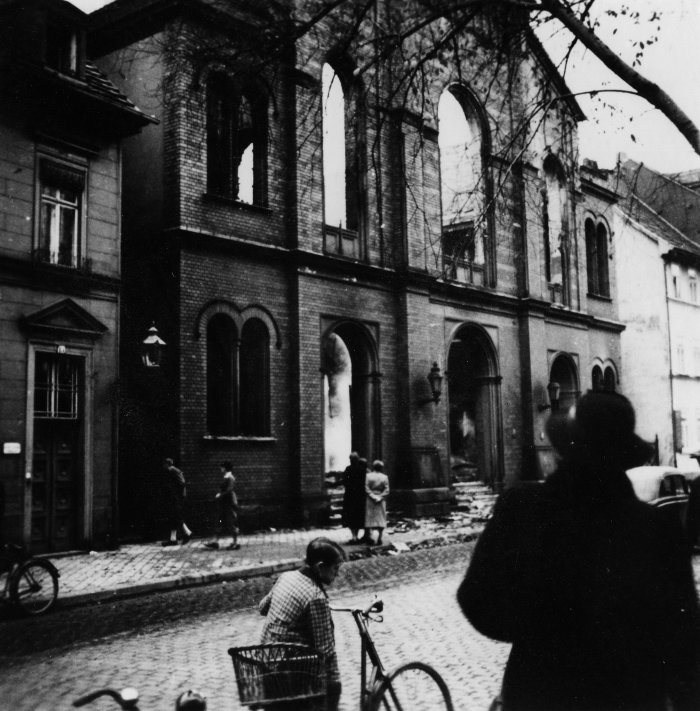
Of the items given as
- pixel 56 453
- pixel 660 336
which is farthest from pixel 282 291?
pixel 660 336

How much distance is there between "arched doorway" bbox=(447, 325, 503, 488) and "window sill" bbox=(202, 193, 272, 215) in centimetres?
798

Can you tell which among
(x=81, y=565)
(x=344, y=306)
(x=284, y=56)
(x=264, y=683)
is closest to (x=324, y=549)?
(x=264, y=683)

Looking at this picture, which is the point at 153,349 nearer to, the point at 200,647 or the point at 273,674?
the point at 200,647

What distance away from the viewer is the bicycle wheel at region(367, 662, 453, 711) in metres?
4.10

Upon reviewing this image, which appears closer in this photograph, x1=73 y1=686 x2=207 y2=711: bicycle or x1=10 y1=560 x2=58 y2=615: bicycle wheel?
x1=73 y1=686 x2=207 y2=711: bicycle

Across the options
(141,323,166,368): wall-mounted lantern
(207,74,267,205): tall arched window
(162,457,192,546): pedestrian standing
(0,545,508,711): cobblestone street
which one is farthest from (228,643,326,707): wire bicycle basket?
(207,74,267,205): tall arched window

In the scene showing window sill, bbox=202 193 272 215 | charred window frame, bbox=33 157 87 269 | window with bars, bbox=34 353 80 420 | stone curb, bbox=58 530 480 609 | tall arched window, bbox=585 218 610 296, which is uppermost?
tall arched window, bbox=585 218 610 296

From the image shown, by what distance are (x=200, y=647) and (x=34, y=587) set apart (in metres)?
3.26

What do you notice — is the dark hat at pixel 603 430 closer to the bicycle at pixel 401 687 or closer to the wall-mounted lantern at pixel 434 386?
the bicycle at pixel 401 687

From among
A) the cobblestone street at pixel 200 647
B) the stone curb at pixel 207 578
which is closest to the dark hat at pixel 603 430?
the cobblestone street at pixel 200 647

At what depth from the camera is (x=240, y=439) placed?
18.4 m

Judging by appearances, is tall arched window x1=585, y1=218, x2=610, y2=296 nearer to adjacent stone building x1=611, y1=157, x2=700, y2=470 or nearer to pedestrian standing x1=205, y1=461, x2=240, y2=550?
adjacent stone building x1=611, y1=157, x2=700, y2=470

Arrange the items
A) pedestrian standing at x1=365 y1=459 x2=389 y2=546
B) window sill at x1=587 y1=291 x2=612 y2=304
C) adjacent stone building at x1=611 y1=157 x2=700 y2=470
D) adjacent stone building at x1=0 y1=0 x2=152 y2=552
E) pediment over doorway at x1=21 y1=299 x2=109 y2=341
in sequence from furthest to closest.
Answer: adjacent stone building at x1=611 y1=157 x2=700 y2=470
window sill at x1=587 y1=291 x2=612 y2=304
pedestrian standing at x1=365 y1=459 x2=389 y2=546
pediment over doorway at x1=21 y1=299 x2=109 y2=341
adjacent stone building at x1=0 y1=0 x2=152 y2=552

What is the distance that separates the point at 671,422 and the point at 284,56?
30003 millimetres
